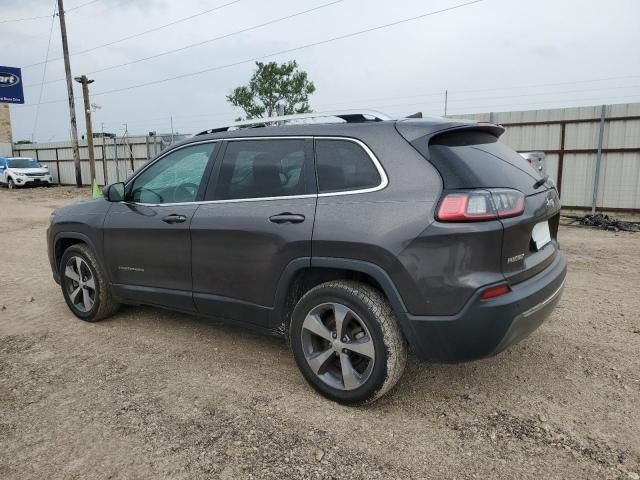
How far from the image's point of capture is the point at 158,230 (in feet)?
12.4

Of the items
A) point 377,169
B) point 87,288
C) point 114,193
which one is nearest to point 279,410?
point 377,169

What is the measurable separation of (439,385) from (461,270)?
1096 millimetres

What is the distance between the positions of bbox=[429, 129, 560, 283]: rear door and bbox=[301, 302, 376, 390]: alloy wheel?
888 millimetres

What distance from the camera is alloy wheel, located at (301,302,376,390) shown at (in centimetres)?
286

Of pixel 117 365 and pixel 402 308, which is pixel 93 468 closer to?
pixel 117 365

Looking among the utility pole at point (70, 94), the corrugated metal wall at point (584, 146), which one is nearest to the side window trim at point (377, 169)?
the corrugated metal wall at point (584, 146)

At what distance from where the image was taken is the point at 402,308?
2689 millimetres

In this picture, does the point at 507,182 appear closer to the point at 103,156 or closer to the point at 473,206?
the point at 473,206

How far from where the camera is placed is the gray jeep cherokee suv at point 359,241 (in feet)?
8.39

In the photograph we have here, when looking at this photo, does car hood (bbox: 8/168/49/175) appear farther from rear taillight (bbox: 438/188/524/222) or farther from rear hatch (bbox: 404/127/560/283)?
rear taillight (bbox: 438/188/524/222)

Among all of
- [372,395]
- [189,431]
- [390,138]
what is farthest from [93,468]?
[390,138]

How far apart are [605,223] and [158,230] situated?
912 cm

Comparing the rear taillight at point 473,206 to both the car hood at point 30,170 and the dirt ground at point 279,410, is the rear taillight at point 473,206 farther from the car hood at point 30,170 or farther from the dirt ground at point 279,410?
the car hood at point 30,170

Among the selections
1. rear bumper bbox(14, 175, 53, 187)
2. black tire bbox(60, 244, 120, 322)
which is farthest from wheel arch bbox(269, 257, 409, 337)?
rear bumper bbox(14, 175, 53, 187)
